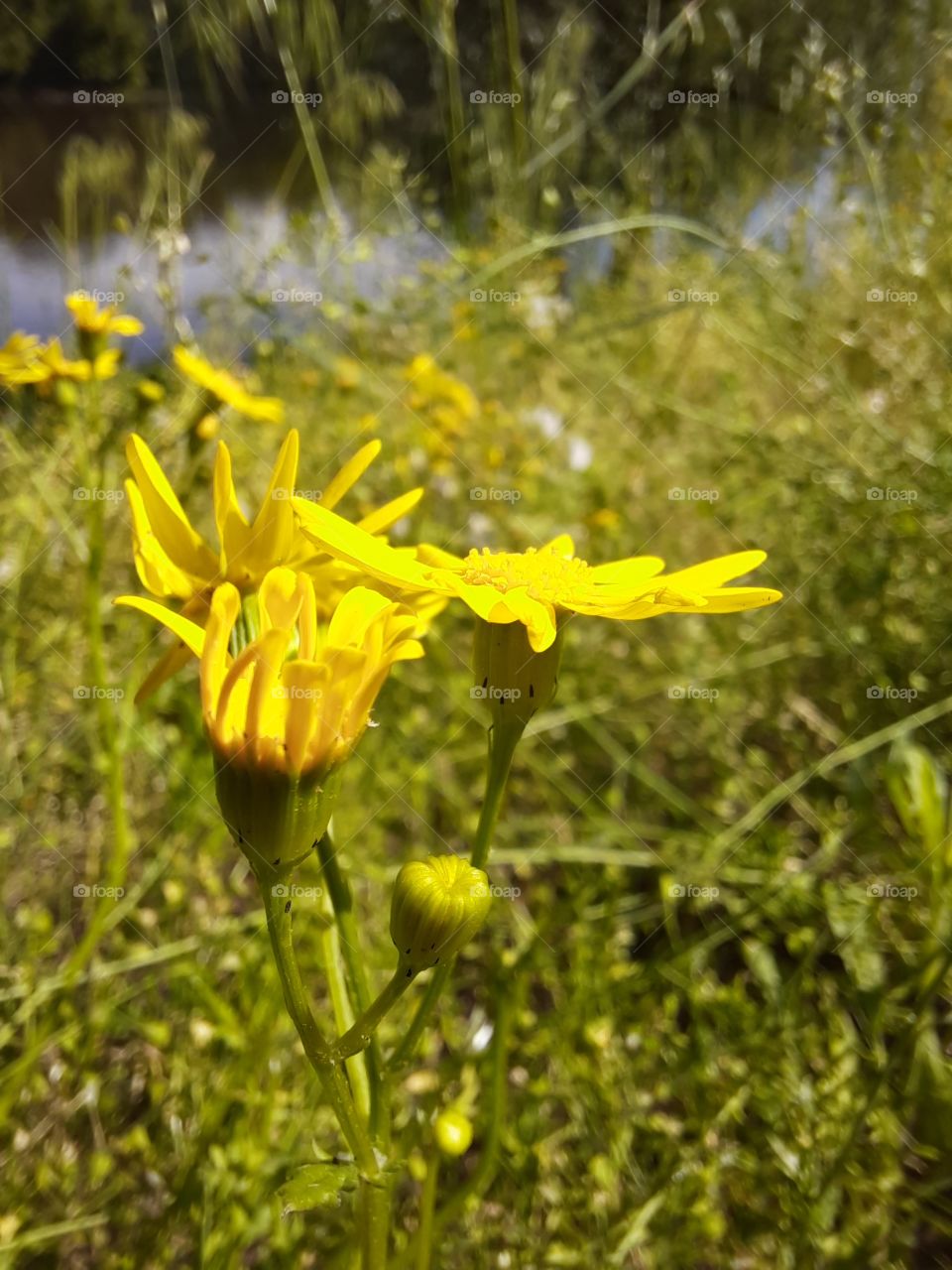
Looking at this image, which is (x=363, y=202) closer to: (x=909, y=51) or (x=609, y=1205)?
(x=909, y=51)

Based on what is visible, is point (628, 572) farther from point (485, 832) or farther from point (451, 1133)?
point (451, 1133)

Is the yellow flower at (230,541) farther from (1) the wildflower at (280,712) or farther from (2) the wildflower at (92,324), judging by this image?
(2) the wildflower at (92,324)

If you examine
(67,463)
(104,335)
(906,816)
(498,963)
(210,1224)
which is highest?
(104,335)

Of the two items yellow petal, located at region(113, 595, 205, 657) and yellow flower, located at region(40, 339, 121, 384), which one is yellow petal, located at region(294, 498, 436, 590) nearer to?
yellow petal, located at region(113, 595, 205, 657)

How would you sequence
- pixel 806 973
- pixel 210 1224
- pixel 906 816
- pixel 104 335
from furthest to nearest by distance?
pixel 104 335 → pixel 806 973 → pixel 906 816 → pixel 210 1224

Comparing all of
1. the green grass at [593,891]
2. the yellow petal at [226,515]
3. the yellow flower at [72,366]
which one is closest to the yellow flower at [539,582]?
the yellow petal at [226,515]

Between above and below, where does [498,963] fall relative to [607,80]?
below

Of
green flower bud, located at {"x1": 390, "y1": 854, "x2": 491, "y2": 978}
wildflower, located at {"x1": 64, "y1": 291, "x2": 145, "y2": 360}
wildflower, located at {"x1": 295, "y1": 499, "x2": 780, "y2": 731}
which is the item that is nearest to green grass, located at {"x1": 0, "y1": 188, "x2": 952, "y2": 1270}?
wildflower, located at {"x1": 64, "y1": 291, "x2": 145, "y2": 360}

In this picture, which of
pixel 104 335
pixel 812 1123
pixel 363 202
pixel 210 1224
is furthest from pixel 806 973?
pixel 363 202
